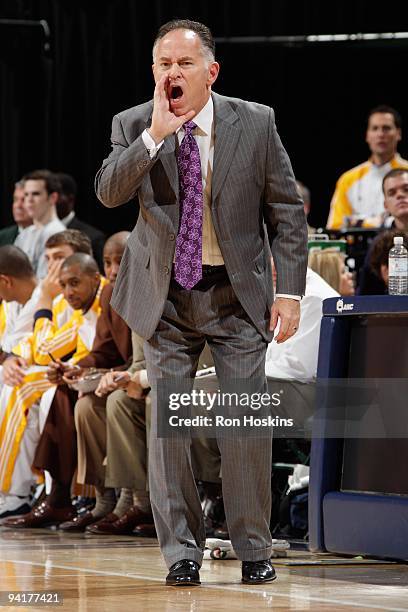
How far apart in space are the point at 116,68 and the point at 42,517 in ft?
15.4

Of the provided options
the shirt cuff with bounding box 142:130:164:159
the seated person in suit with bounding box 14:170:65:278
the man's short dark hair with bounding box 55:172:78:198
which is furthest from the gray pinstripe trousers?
the man's short dark hair with bounding box 55:172:78:198

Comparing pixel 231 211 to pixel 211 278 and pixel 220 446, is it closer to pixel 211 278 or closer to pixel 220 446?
pixel 211 278

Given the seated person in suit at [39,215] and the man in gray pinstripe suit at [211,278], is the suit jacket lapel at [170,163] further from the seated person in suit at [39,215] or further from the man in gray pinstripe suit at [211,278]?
the seated person in suit at [39,215]

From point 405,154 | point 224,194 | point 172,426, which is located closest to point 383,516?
point 172,426

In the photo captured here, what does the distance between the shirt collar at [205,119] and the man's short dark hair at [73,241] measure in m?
3.32

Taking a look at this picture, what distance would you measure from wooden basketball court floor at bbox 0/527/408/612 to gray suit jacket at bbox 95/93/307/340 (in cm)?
72

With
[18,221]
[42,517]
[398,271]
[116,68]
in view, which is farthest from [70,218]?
[398,271]

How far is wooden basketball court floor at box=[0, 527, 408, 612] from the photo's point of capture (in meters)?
3.18

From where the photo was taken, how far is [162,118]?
11.1 feet

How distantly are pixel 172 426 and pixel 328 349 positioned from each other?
0.72 metres

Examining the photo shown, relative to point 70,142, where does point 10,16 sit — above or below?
above

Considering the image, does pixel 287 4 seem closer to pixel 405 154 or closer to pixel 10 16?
pixel 405 154

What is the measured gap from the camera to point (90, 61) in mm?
9742

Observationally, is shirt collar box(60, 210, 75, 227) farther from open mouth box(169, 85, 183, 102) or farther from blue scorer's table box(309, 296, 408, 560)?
open mouth box(169, 85, 183, 102)
